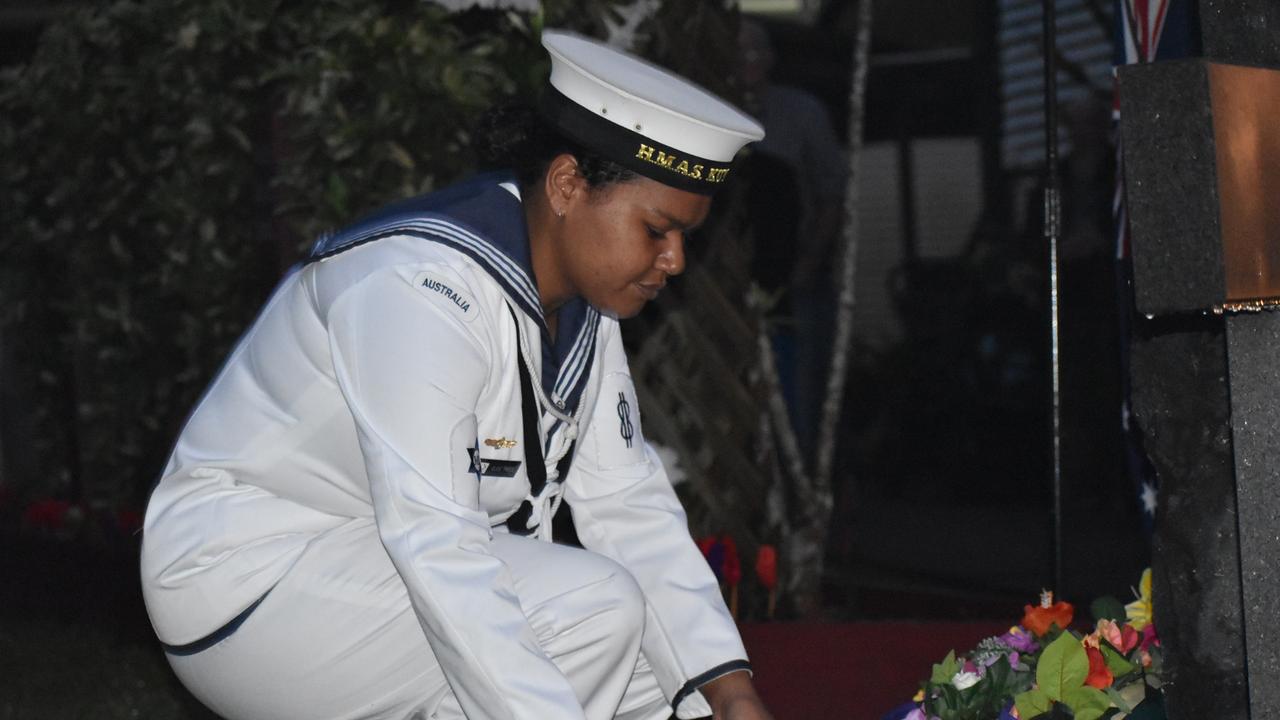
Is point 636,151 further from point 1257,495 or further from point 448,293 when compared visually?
point 1257,495

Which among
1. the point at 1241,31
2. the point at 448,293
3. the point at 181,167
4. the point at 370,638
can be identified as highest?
the point at 181,167

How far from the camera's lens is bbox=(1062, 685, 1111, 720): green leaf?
2662 millimetres

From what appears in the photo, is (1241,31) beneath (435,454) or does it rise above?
above

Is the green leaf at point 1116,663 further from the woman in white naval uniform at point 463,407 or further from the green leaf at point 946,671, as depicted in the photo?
the woman in white naval uniform at point 463,407

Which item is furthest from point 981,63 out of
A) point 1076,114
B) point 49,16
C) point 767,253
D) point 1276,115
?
point 1276,115

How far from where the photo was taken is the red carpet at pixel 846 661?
355cm

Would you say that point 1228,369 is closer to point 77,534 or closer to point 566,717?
point 566,717

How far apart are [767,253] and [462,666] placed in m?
3.40

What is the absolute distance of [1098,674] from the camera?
273 centimetres

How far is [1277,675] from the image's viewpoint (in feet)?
6.70

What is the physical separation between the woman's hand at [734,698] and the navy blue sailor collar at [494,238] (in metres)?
0.50

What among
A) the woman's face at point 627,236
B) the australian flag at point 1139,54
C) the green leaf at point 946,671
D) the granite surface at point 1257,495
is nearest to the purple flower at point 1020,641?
the green leaf at point 946,671

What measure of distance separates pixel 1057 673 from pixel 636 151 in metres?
1.12

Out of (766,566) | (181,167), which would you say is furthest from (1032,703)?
(181,167)
